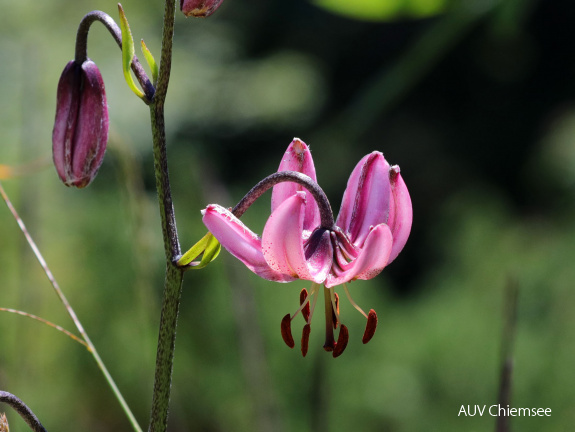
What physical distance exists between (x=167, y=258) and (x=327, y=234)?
0.12m

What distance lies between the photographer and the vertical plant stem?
19.7 inches

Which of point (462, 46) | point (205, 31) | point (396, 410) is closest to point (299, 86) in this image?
point (205, 31)

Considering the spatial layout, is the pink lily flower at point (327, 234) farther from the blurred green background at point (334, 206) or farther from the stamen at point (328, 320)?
the blurred green background at point (334, 206)

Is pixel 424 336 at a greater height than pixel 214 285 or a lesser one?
lesser

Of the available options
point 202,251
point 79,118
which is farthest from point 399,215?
point 79,118

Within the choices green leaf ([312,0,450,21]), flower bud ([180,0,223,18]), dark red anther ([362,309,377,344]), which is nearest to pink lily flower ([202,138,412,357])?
dark red anther ([362,309,377,344])

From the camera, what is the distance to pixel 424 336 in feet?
5.25

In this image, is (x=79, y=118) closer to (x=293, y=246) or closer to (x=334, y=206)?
(x=293, y=246)

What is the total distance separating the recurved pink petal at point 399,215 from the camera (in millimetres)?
522

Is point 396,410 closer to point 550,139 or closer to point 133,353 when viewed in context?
point 133,353

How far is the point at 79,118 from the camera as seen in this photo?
0.56 metres

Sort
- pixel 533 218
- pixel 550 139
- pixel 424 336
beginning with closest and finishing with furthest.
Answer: pixel 424 336 < pixel 533 218 < pixel 550 139

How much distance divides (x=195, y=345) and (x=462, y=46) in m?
2.12

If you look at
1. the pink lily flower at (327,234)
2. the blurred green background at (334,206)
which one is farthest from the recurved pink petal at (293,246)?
the blurred green background at (334,206)
